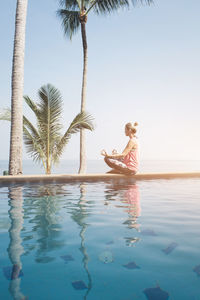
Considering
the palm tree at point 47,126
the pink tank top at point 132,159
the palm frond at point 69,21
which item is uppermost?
the palm frond at point 69,21

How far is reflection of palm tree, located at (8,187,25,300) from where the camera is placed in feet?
6.35

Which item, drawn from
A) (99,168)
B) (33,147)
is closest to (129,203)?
(33,147)

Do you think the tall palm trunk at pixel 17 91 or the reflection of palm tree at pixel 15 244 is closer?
the reflection of palm tree at pixel 15 244

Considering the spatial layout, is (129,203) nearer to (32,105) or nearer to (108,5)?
(32,105)

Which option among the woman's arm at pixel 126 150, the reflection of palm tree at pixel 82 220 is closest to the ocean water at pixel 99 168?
the woman's arm at pixel 126 150

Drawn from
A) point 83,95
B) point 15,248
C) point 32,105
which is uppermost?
point 83,95

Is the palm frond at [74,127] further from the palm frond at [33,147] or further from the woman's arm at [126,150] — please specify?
the woman's arm at [126,150]

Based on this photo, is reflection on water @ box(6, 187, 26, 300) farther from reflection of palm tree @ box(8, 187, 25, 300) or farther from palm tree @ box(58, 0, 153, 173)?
palm tree @ box(58, 0, 153, 173)

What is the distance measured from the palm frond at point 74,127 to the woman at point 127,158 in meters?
3.05

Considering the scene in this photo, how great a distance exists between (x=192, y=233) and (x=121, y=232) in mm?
822

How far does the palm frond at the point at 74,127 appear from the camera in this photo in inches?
433

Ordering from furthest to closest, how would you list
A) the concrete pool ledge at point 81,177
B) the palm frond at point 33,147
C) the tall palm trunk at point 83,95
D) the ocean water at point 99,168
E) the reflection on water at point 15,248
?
1. the ocean water at point 99,168
2. the tall palm trunk at point 83,95
3. the palm frond at point 33,147
4. the concrete pool ledge at point 81,177
5. the reflection on water at point 15,248

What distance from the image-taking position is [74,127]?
1120 cm

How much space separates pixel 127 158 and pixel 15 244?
5564mm
